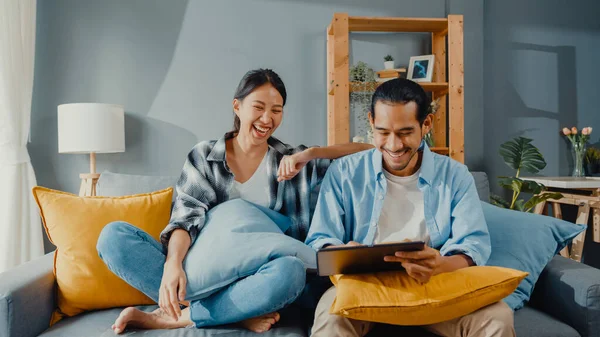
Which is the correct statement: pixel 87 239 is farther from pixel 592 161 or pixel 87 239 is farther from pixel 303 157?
pixel 592 161

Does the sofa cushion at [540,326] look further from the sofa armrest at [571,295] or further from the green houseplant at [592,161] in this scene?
the green houseplant at [592,161]

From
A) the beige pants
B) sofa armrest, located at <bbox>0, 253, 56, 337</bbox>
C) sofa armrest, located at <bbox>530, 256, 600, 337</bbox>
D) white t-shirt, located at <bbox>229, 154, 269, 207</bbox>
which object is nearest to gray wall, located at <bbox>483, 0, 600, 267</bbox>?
sofa armrest, located at <bbox>530, 256, 600, 337</bbox>

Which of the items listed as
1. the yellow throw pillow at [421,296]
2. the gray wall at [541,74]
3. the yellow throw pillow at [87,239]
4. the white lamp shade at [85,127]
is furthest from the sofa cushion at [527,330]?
the gray wall at [541,74]

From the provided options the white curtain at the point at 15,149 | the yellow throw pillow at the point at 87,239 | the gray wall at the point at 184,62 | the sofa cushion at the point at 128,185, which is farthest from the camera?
the gray wall at the point at 184,62

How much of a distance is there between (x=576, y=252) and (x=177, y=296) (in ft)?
9.03

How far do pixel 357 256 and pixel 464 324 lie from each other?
36cm

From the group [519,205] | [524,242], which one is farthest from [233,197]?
[519,205]

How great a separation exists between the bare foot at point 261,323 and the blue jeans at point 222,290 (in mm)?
29

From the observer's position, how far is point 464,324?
1.16m

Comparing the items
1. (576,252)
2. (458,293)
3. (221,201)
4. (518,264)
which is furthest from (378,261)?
(576,252)

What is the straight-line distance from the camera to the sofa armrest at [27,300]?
125 centimetres

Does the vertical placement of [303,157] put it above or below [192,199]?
above

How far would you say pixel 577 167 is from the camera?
355 centimetres

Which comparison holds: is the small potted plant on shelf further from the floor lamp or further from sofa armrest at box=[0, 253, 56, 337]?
sofa armrest at box=[0, 253, 56, 337]
